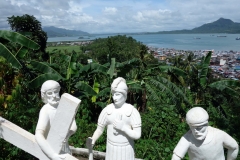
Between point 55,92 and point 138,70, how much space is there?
25.0 feet

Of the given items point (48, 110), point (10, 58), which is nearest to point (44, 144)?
point (48, 110)

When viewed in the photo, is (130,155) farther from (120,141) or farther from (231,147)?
(231,147)

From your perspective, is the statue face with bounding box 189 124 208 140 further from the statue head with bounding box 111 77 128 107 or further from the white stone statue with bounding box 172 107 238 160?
the statue head with bounding box 111 77 128 107

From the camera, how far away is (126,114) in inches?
120

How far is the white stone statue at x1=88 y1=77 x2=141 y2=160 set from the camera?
9.89 ft

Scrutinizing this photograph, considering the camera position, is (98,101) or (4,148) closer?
(4,148)

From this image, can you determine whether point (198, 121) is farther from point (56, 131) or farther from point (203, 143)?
point (56, 131)

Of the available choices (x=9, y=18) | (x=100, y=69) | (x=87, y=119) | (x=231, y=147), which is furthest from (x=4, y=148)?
(x=9, y=18)

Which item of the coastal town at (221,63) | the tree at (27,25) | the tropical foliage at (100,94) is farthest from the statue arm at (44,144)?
the tree at (27,25)

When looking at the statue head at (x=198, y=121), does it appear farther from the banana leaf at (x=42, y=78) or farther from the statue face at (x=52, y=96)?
the banana leaf at (x=42, y=78)

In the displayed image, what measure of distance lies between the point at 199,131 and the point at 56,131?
146 centimetres

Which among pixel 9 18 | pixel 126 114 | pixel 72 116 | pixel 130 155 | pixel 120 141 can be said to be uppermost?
pixel 9 18

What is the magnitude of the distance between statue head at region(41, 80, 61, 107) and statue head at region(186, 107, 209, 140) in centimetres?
151

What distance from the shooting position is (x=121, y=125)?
2.98 m
